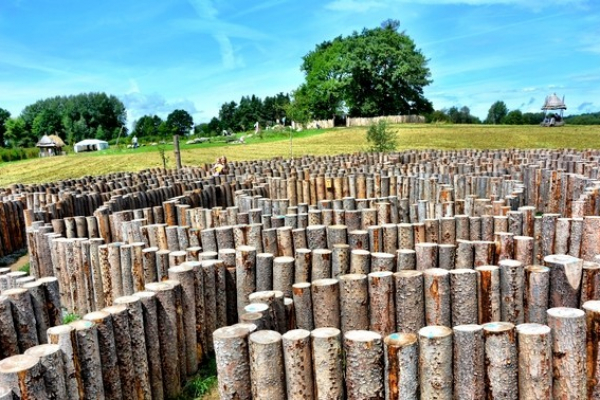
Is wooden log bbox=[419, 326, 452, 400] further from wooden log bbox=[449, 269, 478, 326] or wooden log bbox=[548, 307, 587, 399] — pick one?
wooden log bbox=[449, 269, 478, 326]

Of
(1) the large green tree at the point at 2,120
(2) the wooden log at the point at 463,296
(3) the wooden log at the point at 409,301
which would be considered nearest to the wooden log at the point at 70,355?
(3) the wooden log at the point at 409,301

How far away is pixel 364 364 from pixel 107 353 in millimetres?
2144

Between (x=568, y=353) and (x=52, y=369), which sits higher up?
(x=52, y=369)

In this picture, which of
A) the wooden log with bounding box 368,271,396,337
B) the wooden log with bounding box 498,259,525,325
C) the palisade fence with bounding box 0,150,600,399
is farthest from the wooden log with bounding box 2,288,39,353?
the wooden log with bounding box 498,259,525,325

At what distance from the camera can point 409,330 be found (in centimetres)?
508

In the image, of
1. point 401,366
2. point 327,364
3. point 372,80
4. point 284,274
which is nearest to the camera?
point 401,366

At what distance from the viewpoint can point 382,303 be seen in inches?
199

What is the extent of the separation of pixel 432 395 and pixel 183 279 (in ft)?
8.80

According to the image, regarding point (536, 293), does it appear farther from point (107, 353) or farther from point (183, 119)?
point (183, 119)

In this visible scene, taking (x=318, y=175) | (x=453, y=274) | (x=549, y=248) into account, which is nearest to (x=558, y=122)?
(x=318, y=175)

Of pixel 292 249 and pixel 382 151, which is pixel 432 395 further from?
pixel 382 151

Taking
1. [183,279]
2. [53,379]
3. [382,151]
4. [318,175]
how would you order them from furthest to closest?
[382,151] → [318,175] → [183,279] → [53,379]

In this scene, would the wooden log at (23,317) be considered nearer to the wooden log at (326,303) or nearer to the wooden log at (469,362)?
the wooden log at (326,303)

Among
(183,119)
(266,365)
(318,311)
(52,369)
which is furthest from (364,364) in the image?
(183,119)
